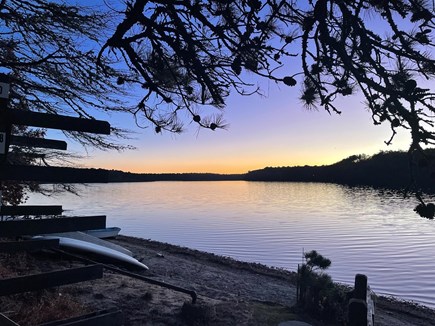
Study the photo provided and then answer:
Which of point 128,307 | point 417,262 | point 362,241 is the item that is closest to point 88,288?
point 128,307

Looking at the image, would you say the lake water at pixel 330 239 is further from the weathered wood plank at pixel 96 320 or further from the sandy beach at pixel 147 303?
the weathered wood plank at pixel 96 320

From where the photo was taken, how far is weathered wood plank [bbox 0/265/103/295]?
3.37m

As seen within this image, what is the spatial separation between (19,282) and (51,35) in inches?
172

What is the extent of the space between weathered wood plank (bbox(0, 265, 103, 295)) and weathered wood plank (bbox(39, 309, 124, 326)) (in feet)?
0.95

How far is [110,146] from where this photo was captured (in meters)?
8.30

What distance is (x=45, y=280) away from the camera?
11.6 feet

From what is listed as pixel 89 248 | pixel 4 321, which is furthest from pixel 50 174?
pixel 89 248

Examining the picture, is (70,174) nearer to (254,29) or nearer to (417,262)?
(254,29)

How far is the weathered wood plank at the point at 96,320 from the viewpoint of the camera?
3.46 metres

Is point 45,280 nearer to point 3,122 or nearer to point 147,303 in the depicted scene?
point 3,122

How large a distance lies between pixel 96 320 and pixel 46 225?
0.83 m

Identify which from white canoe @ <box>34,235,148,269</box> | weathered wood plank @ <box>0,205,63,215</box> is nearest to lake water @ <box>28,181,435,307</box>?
white canoe @ <box>34,235,148,269</box>

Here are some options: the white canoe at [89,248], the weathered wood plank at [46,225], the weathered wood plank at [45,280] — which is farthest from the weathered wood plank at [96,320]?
the white canoe at [89,248]

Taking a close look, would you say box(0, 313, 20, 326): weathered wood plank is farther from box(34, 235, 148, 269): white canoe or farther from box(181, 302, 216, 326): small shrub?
box(34, 235, 148, 269): white canoe
